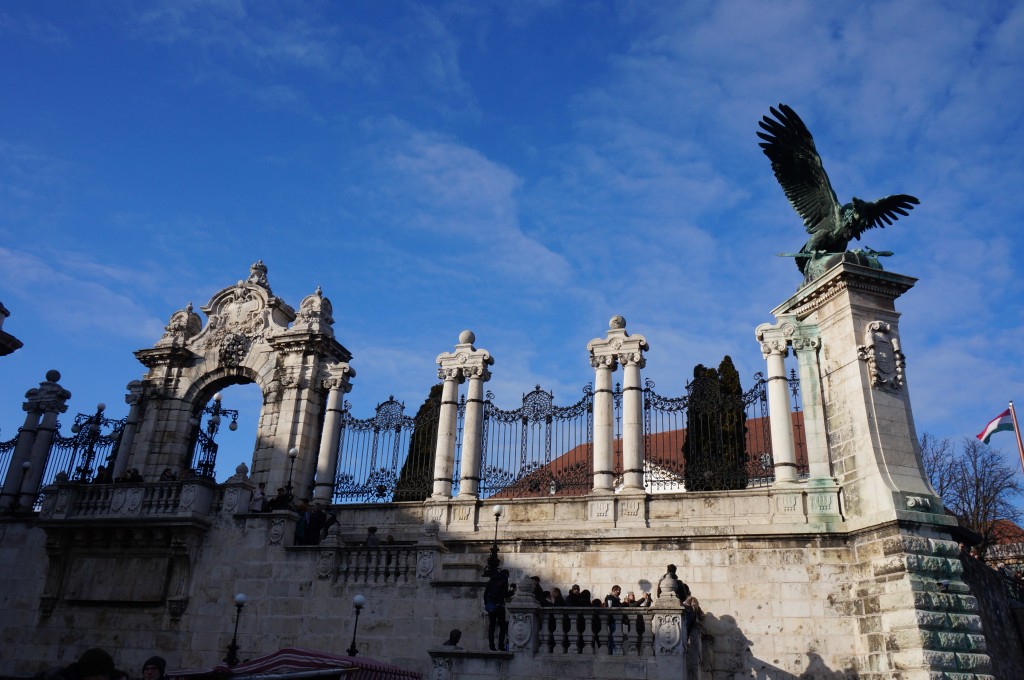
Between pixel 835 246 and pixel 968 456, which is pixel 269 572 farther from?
pixel 968 456

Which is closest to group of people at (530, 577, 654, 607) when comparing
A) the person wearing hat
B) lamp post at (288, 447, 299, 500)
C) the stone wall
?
the stone wall

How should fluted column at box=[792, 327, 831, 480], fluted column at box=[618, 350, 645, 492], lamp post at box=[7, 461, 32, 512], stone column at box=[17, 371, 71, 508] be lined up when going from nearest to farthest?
1. fluted column at box=[792, 327, 831, 480]
2. fluted column at box=[618, 350, 645, 492]
3. lamp post at box=[7, 461, 32, 512]
4. stone column at box=[17, 371, 71, 508]

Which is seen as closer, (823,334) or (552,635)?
(552,635)

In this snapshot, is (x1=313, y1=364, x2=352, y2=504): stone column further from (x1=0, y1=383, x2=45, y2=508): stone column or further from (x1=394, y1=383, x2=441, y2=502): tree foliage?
(x1=0, y1=383, x2=45, y2=508): stone column

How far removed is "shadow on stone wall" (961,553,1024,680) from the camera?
17047 millimetres

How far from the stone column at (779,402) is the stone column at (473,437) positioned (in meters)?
6.95

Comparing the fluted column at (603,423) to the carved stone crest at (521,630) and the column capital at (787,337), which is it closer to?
the column capital at (787,337)

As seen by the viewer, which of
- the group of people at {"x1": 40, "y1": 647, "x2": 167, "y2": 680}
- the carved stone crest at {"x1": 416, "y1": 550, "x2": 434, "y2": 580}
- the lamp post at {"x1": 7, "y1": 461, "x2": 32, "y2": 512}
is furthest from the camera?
the lamp post at {"x1": 7, "y1": 461, "x2": 32, "y2": 512}

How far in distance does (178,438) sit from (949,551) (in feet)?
64.1

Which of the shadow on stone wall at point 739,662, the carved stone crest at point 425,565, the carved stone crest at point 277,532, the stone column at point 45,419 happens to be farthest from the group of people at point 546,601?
the stone column at point 45,419

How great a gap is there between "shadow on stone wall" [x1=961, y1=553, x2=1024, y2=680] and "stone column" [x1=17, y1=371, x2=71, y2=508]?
79.4ft

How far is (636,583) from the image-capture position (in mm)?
17203

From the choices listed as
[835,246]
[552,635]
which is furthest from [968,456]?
[552,635]

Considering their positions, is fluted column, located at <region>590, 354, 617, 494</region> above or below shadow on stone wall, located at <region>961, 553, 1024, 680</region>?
above
